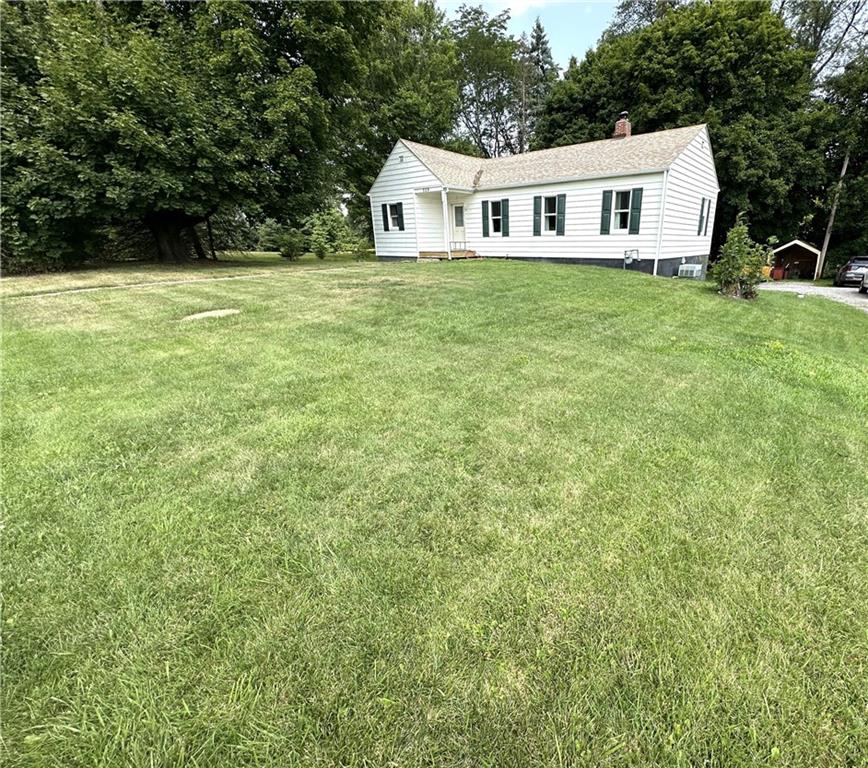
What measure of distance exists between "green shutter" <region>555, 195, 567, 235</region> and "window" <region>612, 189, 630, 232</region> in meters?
1.56

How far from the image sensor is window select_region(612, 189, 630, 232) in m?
12.9

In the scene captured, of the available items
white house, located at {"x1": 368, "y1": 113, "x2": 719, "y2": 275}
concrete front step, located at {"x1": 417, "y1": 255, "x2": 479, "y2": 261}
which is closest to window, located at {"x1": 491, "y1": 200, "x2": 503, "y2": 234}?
white house, located at {"x1": 368, "y1": 113, "x2": 719, "y2": 275}

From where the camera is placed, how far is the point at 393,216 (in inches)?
683

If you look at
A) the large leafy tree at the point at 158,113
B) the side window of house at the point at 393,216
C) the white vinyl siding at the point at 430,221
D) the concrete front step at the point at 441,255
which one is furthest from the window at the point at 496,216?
the large leafy tree at the point at 158,113

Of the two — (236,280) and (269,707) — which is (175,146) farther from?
(269,707)

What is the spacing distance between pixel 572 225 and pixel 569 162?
2407mm

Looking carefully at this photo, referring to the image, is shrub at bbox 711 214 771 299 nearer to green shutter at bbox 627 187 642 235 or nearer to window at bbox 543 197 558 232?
green shutter at bbox 627 187 642 235

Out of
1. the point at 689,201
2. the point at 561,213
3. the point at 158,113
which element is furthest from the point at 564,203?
the point at 158,113

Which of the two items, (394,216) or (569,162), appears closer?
(569,162)

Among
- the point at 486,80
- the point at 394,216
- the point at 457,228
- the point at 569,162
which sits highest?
the point at 486,80

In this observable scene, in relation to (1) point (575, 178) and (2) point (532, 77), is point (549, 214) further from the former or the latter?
(2) point (532, 77)

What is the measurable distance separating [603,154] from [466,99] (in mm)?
20691

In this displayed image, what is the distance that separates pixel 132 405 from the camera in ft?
11.2

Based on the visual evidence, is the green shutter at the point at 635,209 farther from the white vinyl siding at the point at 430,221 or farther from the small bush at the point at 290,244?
the small bush at the point at 290,244
